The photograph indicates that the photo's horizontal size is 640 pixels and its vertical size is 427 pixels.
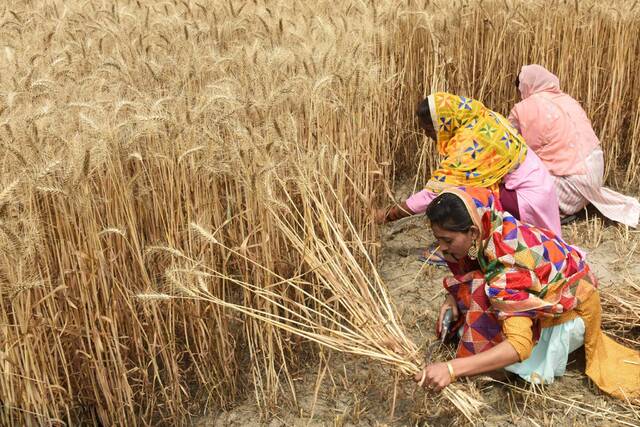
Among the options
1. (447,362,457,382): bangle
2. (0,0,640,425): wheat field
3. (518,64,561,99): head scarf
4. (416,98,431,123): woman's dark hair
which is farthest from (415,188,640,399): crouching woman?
(518,64,561,99): head scarf

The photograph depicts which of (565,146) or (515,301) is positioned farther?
(565,146)

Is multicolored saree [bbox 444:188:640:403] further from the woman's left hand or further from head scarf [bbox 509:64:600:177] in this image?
head scarf [bbox 509:64:600:177]

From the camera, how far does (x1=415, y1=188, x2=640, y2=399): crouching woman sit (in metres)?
1.79

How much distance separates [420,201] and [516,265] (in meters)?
0.83

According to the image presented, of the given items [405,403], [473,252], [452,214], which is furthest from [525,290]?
[405,403]

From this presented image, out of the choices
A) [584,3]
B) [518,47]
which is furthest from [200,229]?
[584,3]

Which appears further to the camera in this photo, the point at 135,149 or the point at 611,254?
the point at 611,254

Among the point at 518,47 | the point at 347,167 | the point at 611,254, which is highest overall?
the point at 518,47

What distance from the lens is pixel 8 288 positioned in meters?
1.50

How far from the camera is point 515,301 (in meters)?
1.82

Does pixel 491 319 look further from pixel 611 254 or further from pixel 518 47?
pixel 518 47

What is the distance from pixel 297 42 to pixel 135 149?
4.18 ft

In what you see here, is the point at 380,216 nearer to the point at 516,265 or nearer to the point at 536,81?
the point at 516,265

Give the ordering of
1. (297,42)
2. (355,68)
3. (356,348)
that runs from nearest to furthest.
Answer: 1. (356,348)
2. (355,68)
3. (297,42)
